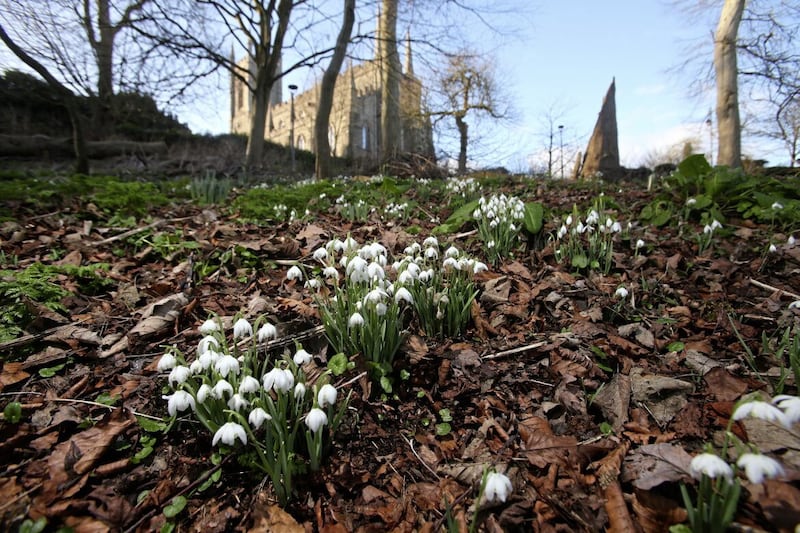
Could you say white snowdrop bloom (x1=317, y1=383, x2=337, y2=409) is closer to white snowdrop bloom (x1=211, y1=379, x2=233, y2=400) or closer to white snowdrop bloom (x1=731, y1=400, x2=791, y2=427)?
white snowdrop bloom (x1=211, y1=379, x2=233, y2=400)

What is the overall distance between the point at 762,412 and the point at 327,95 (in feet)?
31.0

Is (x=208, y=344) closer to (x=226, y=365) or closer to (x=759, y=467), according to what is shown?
(x=226, y=365)

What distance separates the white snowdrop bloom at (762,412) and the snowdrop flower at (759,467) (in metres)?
0.09

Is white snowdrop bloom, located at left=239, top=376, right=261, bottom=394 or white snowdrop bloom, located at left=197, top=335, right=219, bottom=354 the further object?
white snowdrop bloom, located at left=197, top=335, right=219, bottom=354

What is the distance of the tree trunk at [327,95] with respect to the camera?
8.92m

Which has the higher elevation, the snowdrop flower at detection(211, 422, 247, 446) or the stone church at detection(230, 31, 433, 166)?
the stone church at detection(230, 31, 433, 166)

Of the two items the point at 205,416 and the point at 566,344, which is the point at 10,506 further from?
the point at 566,344

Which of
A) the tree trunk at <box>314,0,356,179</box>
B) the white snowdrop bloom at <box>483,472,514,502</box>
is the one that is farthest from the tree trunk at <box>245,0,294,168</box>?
the white snowdrop bloom at <box>483,472,514,502</box>

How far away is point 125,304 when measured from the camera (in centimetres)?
235

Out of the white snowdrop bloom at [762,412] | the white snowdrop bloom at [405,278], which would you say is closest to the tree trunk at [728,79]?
the white snowdrop bloom at [405,278]

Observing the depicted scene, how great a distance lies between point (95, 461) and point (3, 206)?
12.5 ft

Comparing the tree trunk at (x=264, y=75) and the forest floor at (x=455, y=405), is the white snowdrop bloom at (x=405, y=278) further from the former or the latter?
the tree trunk at (x=264, y=75)

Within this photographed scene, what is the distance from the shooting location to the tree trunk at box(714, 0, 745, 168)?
967 cm

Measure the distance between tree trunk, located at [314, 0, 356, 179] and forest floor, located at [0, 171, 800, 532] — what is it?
6.50 m
